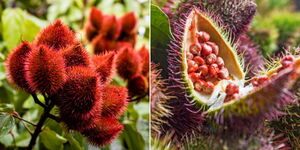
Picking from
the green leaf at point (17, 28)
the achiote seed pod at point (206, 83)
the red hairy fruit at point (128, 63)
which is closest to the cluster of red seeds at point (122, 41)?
the red hairy fruit at point (128, 63)

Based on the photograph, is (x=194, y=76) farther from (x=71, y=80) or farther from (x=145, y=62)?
(x=145, y=62)

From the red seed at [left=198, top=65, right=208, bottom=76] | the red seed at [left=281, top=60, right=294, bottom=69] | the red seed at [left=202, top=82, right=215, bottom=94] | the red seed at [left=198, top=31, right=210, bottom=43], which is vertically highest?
the red seed at [left=198, top=31, right=210, bottom=43]

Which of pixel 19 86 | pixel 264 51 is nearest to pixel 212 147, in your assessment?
pixel 264 51

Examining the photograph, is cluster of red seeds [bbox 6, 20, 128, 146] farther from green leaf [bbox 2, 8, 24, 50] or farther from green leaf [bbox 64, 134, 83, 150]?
green leaf [bbox 2, 8, 24, 50]

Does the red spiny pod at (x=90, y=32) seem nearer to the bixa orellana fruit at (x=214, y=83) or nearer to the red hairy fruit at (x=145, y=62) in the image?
the red hairy fruit at (x=145, y=62)

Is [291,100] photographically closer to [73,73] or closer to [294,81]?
[294,81]

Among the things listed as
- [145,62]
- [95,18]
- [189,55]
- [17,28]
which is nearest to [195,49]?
[189,55]

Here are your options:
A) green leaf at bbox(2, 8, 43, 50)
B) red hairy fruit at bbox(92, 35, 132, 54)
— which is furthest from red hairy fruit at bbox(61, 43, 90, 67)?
red hairy fruit at bbox(92, 35, 132, 54)
